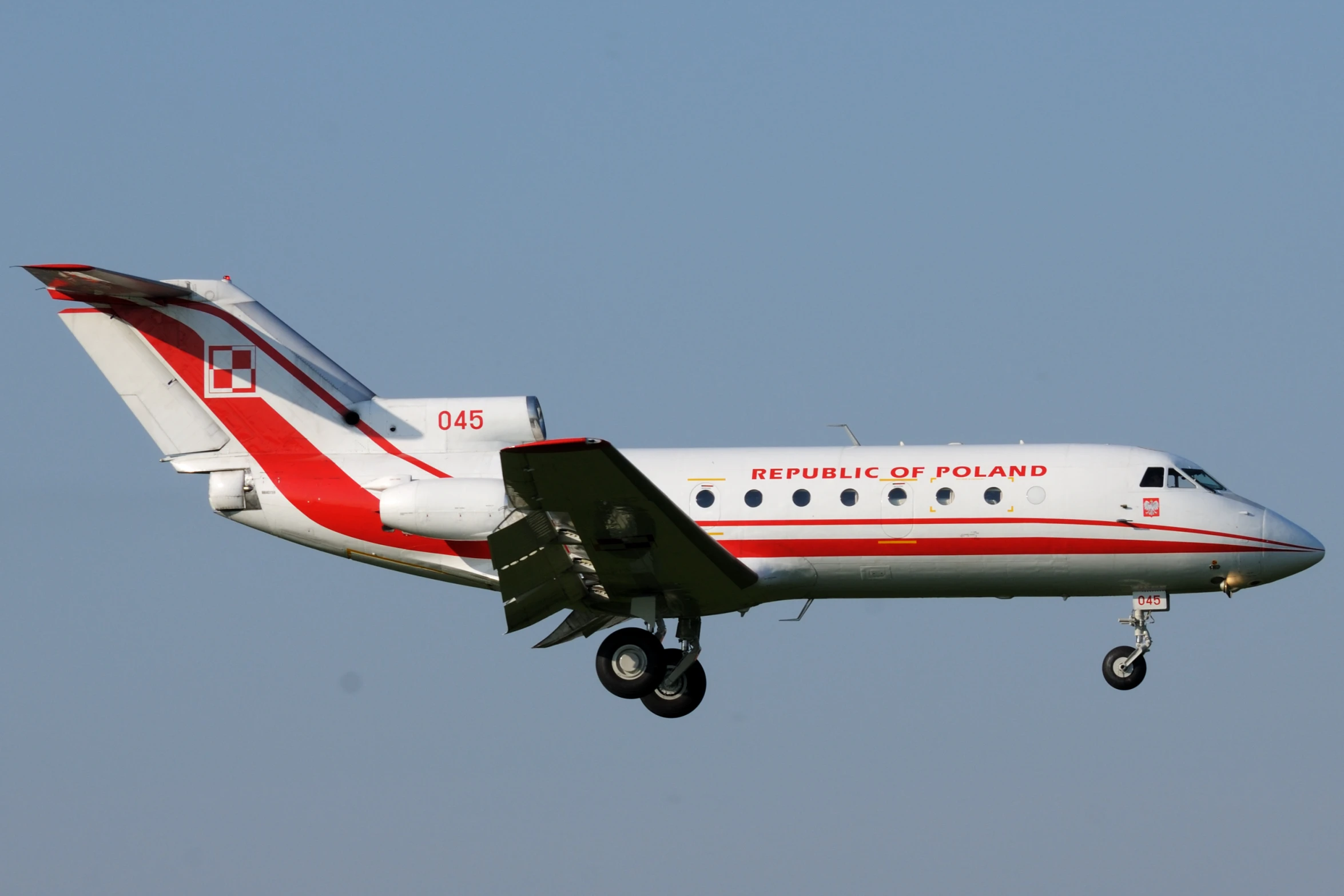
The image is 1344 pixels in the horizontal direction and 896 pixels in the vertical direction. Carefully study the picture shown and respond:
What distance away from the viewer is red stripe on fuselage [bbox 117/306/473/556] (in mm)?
27500

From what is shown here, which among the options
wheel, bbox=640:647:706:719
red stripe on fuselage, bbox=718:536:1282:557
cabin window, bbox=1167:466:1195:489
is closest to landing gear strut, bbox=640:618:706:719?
wheel, bbox=640:647:706:719

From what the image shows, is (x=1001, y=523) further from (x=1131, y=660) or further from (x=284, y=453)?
(x=284, y=453)

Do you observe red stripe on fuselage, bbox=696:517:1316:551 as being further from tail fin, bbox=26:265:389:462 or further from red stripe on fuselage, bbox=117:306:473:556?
tail fin, bbox=26:265:389:462

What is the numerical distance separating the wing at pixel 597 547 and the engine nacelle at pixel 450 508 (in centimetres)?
30

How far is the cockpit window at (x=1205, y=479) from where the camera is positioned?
2659 cm

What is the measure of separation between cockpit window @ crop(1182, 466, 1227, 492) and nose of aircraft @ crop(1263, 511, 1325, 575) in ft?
2.58

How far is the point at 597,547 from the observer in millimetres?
25047

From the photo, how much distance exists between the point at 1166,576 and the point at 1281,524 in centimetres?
196

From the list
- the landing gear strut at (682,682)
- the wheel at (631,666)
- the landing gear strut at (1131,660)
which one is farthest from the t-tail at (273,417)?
the landing gear strut at (1131,660)

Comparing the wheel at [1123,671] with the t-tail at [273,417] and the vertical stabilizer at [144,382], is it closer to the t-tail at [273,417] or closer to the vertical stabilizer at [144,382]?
the t-tail at [273,417]

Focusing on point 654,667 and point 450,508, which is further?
point 654,667

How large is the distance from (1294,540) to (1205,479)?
1572 millimetres

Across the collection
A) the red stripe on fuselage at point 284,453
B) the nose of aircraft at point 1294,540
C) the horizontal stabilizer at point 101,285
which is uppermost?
the horizontal stabilizer at point 101,285

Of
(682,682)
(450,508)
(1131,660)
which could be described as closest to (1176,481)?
(1131,660)
